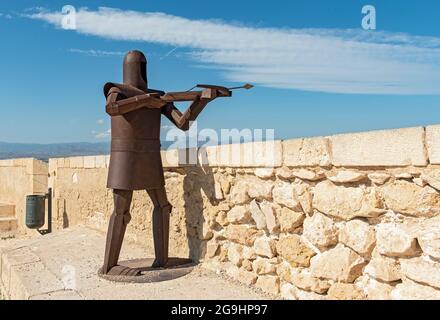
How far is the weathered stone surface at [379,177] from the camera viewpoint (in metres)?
2.21

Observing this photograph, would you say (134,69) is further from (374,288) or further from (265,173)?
(374,288)

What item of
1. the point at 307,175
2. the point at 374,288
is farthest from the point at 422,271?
the point at 307,175

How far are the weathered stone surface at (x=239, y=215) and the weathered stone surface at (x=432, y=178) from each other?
5.50ft

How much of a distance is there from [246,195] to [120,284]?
1399mm

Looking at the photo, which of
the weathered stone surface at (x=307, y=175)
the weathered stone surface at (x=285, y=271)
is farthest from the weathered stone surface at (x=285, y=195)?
the weathered stone surface at (x=285, y=271)

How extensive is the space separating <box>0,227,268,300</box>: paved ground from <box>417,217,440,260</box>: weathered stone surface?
1.44 meters

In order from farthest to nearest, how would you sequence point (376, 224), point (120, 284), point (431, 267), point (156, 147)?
point (156, 147) < point (120, 284) < point (376, 224) < point (431, 267)

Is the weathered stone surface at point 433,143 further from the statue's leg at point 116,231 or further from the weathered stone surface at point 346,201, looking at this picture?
the statue's leg at point 116,231

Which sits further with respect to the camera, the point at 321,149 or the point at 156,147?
the point at 156,147

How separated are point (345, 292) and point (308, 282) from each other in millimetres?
314

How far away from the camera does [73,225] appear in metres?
7.52

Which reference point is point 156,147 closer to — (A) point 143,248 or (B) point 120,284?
(B) point 120,284
